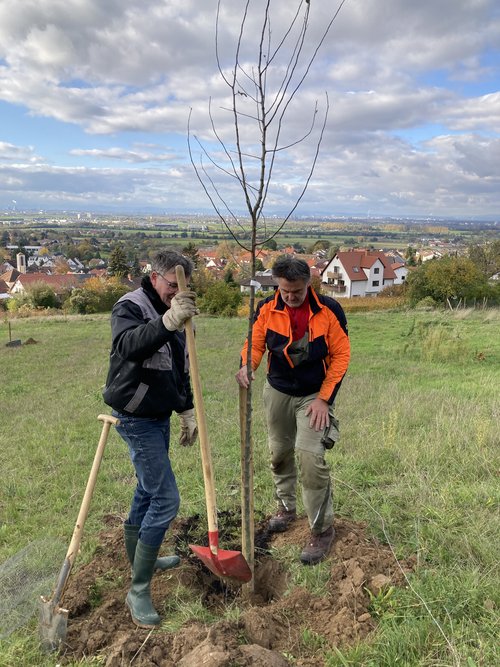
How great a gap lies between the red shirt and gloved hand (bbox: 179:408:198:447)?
88 centimetres

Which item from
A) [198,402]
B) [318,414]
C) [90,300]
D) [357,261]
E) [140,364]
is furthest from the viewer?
[357,261]

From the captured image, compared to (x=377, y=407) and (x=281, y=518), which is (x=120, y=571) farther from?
(x=377, y=407)

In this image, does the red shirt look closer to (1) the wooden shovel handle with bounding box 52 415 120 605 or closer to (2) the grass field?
(1) the wooden shovel handle with bounding box 52 415 120 605

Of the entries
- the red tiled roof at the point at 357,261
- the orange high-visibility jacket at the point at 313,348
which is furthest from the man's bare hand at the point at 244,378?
the red tiled roof at the point at 357,261

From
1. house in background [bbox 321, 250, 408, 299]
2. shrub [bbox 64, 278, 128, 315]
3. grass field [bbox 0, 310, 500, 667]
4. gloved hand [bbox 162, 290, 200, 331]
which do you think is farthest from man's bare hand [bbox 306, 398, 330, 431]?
house in background [bbox 321, 250, 408, 299]

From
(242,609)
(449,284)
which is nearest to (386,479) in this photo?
(242,609)

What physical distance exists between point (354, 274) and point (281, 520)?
54.7 m

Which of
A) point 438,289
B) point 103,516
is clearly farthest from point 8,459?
point 438,289

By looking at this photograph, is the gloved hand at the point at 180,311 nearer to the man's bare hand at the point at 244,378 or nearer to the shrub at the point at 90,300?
the man's bare hand at the point at 244,378

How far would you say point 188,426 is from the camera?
321cm

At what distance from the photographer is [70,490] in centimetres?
471

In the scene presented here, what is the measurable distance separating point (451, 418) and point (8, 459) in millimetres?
5445

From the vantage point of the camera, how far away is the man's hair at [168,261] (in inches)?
102

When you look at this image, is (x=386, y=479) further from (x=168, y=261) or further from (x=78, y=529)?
(x=168, y=261)
